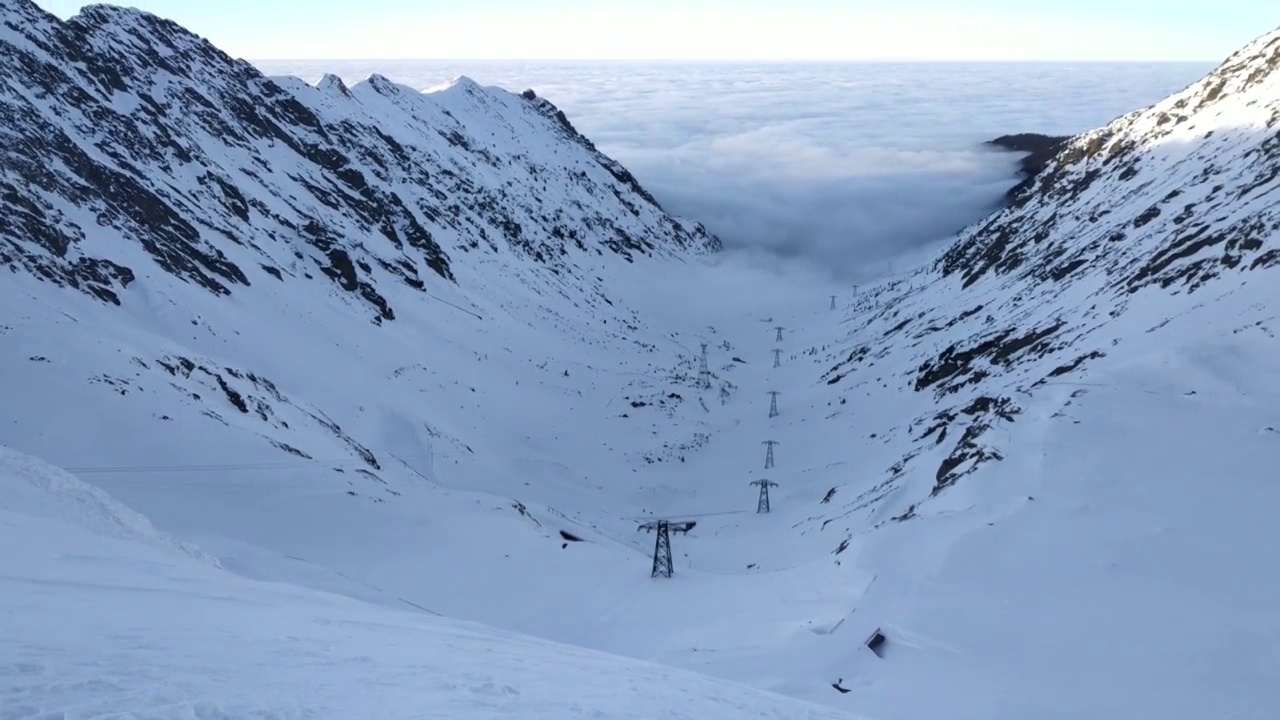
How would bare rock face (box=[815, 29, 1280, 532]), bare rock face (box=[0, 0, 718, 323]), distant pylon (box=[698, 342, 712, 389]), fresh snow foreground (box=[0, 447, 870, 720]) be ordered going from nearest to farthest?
fresh snow foreground (box=[0, 447, 870, 720])
bare rock face (box=[815, 29, 1280, 532])
bare rock face (box=[0, 0, 718, 323])
distant pylon (box=[698, 342, 712, 389])

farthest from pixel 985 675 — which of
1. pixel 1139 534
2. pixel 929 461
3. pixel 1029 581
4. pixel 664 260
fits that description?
pixel 664 260

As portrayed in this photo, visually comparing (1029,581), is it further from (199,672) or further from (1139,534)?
(199,672)

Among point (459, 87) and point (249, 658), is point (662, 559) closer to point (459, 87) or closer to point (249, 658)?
point (249, 658)

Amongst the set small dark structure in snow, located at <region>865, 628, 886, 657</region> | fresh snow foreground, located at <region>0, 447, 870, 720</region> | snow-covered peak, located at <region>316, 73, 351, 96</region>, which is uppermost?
snow-covered peak, located at <region>316, 73, 351, 96</region>

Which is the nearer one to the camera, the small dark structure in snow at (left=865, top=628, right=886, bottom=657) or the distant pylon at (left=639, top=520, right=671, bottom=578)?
the small dark structure in snow at (left=865, top=628, right=886, bottom=657)

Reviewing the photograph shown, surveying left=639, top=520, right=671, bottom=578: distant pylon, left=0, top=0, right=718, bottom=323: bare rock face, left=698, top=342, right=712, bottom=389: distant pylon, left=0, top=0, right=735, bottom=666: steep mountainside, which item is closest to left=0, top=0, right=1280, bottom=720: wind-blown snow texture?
left=0, top=0, right=735, bottom=666: steep mountainside

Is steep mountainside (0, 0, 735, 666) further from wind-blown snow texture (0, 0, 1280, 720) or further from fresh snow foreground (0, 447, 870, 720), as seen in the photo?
fresh snow foreground (0, 447, 870, 720)
